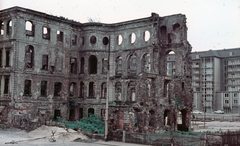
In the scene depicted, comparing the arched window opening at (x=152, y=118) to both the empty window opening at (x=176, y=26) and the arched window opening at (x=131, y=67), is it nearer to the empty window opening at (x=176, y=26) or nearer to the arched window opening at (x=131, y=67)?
the arched window opening at (x=131, y=67)

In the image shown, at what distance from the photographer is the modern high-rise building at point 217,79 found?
88125mm

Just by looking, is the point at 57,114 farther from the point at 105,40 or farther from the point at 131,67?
the point at 131,67

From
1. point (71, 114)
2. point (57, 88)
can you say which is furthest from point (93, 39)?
point (71, 114)

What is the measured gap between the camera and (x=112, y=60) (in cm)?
4184

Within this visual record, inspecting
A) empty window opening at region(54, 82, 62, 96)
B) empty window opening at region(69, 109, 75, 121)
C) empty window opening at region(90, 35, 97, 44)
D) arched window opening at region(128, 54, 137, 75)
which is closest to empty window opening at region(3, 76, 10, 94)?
empty window opening at region(54, 82, 62, 96)

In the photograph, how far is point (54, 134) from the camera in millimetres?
28609

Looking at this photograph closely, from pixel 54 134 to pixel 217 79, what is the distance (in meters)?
71.0

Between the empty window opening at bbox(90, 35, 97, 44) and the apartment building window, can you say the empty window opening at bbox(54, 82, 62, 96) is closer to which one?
the apartment building window

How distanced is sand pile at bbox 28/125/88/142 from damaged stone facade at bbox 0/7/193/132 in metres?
3.10

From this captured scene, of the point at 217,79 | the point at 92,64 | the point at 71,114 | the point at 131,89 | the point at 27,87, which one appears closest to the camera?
the point at 27,87

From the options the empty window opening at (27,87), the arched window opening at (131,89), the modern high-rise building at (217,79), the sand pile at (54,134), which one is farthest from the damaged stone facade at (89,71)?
the modern high-rise building at (217,79)

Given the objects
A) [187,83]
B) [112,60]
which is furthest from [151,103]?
[112,60]

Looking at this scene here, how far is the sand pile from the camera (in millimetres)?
27188

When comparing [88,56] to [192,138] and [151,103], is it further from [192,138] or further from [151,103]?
[192,138]
